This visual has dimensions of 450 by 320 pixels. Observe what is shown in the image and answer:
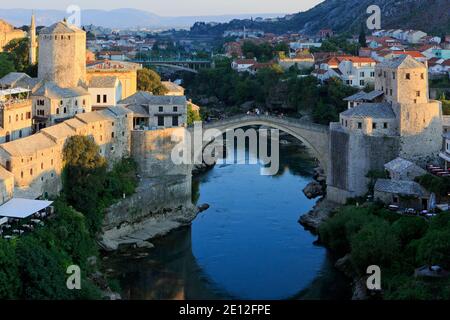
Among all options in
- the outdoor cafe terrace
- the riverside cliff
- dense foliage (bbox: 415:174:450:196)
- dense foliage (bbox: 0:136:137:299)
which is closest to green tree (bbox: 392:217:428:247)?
dense foliage (bbox: 415:174:450:196)

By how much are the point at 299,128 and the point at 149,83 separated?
7.47 metres

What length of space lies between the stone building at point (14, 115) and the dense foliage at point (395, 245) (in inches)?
363

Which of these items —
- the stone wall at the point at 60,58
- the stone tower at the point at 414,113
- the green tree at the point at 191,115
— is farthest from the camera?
the green tree at the point at 191,115

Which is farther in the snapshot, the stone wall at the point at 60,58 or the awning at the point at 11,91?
the stone wall at the point at 60,58

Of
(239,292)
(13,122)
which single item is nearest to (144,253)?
(239,292)

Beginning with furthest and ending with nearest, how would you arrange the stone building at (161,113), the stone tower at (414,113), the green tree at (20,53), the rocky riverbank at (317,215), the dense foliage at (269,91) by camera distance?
the dense foliage at (269,91) → the green tree at (20,53) → the stone building at (161,113) → the stone tower at (414,113) → the rocky riverbank at (317,215)

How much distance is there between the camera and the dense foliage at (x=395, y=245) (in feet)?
Result: 55.6

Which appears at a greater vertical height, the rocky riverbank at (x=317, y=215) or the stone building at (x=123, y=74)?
the stone building at (x=123, y=74)

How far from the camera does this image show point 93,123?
78.9 ft

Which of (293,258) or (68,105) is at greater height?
(68,105)

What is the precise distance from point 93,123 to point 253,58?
33827 mm

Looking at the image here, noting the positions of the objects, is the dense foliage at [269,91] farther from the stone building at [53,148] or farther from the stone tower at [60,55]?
the stone building at [53,148]

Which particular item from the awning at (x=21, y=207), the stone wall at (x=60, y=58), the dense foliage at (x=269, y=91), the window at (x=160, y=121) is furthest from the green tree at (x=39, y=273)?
the dense foliage at (x=269, y=91)
